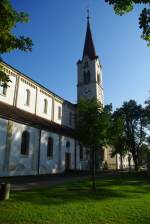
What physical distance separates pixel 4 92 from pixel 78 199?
18.3 m

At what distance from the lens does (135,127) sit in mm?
45281

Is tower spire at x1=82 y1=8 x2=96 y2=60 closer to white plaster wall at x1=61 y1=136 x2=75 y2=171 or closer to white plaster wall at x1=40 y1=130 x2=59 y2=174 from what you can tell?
white plaster wall at x1=61 y1=136 x2=75 y2=171

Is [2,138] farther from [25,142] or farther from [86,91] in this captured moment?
[86,91]

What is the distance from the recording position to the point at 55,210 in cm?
931

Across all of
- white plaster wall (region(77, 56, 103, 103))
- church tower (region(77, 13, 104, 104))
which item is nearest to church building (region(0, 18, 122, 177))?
white plaster wall (region(77, 56, 103, 103))

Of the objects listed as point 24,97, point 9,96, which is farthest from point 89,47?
point 9,96

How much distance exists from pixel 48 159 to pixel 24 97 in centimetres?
876

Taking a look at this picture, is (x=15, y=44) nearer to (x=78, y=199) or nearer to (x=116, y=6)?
(x=116, y=6)

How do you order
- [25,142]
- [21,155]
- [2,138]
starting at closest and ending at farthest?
[2,138]
[21,155]
[25,142]

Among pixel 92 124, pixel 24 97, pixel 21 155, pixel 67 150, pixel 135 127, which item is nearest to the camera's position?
pixel 92 124

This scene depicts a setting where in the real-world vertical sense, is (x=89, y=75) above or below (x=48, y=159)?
above

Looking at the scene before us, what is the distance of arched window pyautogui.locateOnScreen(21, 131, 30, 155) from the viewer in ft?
83.1

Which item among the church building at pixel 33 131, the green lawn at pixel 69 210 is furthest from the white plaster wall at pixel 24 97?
the green lawn at pixel 69 210

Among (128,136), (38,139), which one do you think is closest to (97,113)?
(38,139)
